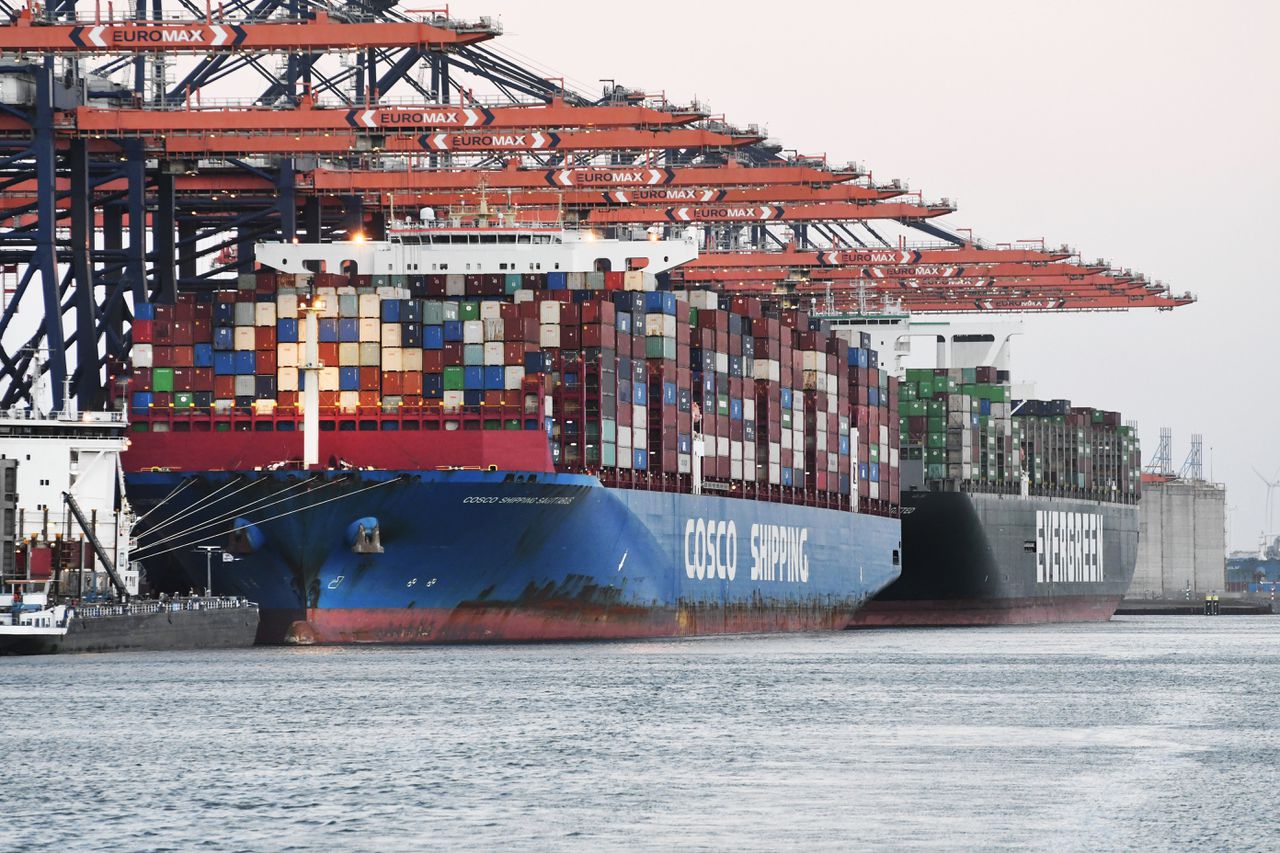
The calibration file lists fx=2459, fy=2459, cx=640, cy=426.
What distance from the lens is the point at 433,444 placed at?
190 feet

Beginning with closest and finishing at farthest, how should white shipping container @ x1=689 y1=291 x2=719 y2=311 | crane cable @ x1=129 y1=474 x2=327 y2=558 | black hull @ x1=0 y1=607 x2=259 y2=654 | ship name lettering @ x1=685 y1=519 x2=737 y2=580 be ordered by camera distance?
black hull @ x1=0 y1=607 x2=259 y2=654 < crane cable @ x1=129 y1=474 x2=327 y2=558 < ship name lettering @ x1=685 y1=519 x2=737 y2=580 < white shipping container @ x1=689 y1=291 x2=719 y2=311

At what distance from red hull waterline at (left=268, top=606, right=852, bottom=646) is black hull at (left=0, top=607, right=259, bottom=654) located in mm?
1078

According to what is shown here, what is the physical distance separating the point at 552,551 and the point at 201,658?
8762 mm

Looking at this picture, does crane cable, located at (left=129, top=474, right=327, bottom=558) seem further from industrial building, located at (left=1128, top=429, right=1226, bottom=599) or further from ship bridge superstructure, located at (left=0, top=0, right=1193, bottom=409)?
industrial building, located at (left=1128, top=429, right=1226, bottom=599)

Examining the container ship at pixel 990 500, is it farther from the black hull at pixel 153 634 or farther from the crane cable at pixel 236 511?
the crane cable at pixel 236 511

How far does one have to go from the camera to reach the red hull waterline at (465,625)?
58.1 meters

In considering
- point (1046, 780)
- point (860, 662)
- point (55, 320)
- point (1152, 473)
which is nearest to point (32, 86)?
point (55, 320)

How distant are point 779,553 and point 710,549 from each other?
5587mm

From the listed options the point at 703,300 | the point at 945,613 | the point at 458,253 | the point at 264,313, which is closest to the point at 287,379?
the point at 264,313

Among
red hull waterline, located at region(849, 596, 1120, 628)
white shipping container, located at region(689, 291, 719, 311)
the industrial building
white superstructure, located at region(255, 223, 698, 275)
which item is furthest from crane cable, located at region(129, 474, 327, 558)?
the industrial building

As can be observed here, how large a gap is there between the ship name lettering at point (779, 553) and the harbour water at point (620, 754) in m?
14.2

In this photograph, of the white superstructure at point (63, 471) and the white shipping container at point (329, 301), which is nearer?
the white superstructure at point (63, 471)

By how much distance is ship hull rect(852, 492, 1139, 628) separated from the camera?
9069cm

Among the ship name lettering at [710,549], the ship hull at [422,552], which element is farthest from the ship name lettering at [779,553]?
the ship hull at [422,552]
